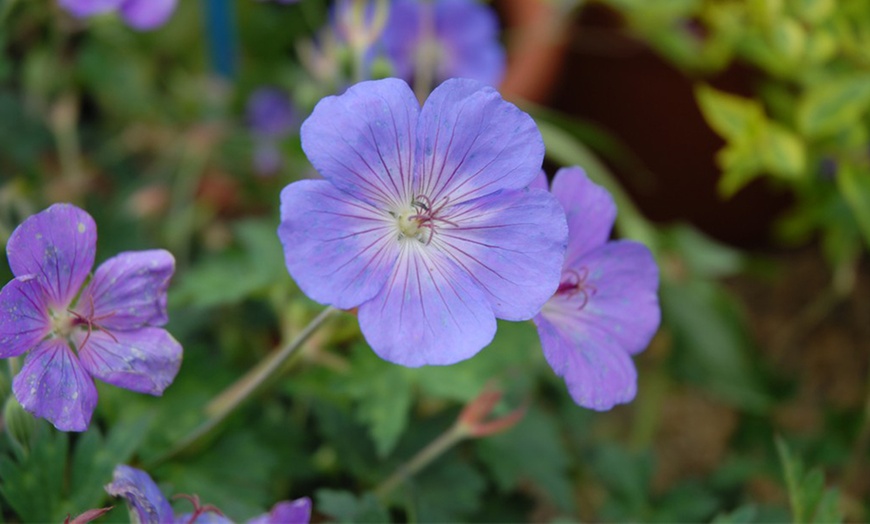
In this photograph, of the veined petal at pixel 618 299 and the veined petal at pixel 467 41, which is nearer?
the veined petal at pixel 618 299

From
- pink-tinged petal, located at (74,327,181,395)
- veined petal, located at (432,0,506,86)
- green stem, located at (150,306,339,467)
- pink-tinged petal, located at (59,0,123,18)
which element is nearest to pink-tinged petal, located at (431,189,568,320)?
green stem, located at (150,306,339,467)

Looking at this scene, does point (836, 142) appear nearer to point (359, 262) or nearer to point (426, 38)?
point (426, 38)

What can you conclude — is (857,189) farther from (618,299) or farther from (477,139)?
(477,139)

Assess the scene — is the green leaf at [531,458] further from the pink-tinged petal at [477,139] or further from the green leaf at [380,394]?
the pink-tinged petal at [477,139]

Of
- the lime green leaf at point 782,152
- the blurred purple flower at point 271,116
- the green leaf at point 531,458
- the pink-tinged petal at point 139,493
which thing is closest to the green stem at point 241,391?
the pink-tinged petal at point 139,493

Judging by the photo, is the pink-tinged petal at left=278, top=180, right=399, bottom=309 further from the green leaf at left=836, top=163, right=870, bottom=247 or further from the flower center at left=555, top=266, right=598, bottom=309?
the green leaf at left=836, top=163, right=870, bottom=247

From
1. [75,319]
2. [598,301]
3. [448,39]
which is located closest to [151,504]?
[75,319]
